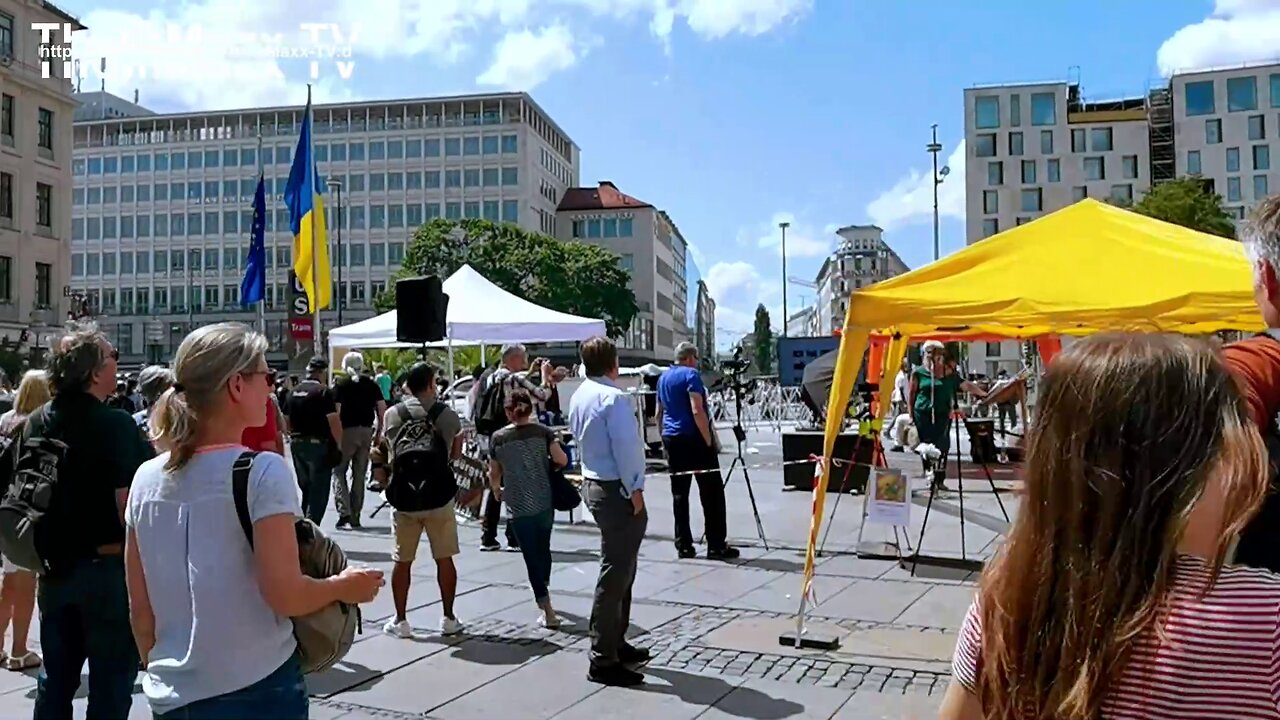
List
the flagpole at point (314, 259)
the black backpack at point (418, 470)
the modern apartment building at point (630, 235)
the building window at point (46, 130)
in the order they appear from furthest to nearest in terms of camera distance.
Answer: the modern apartment building at point (630, 235) < the building window at point (46, 130) < the flagpole at point (314, 259) < the black backpack at point (418, 470)

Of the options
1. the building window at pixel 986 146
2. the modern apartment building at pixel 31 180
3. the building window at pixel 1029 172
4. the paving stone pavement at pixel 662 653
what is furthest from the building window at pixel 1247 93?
the paving stone pavement at pixel 662 653

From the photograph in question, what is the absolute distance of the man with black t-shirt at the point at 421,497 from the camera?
6758 mm

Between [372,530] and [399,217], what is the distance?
88.2m

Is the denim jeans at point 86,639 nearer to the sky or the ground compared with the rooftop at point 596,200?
nearer to the ground

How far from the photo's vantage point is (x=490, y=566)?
30.9ft

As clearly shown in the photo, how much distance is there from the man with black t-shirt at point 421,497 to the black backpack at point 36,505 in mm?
2729

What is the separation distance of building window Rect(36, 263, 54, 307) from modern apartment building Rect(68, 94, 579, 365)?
131ft

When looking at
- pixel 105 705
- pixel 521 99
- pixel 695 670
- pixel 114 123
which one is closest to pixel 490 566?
pixel 695 670

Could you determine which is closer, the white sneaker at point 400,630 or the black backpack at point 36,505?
the black backpack at point 36,505

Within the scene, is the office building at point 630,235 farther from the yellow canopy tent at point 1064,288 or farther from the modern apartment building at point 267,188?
the yellow canopy tent at point 1064,288

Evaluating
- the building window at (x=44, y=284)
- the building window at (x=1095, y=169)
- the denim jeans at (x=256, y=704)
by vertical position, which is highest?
the building window at (x=1095, y=169)

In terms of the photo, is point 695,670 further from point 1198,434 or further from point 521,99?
point 521,99

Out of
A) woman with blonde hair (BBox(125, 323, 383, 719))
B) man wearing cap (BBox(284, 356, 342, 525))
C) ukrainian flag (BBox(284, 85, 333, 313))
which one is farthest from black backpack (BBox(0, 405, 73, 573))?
ukrainian flag (BBox(284, 85, 333, 313))

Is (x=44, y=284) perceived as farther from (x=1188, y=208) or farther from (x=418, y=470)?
(x=1188, y=208)
